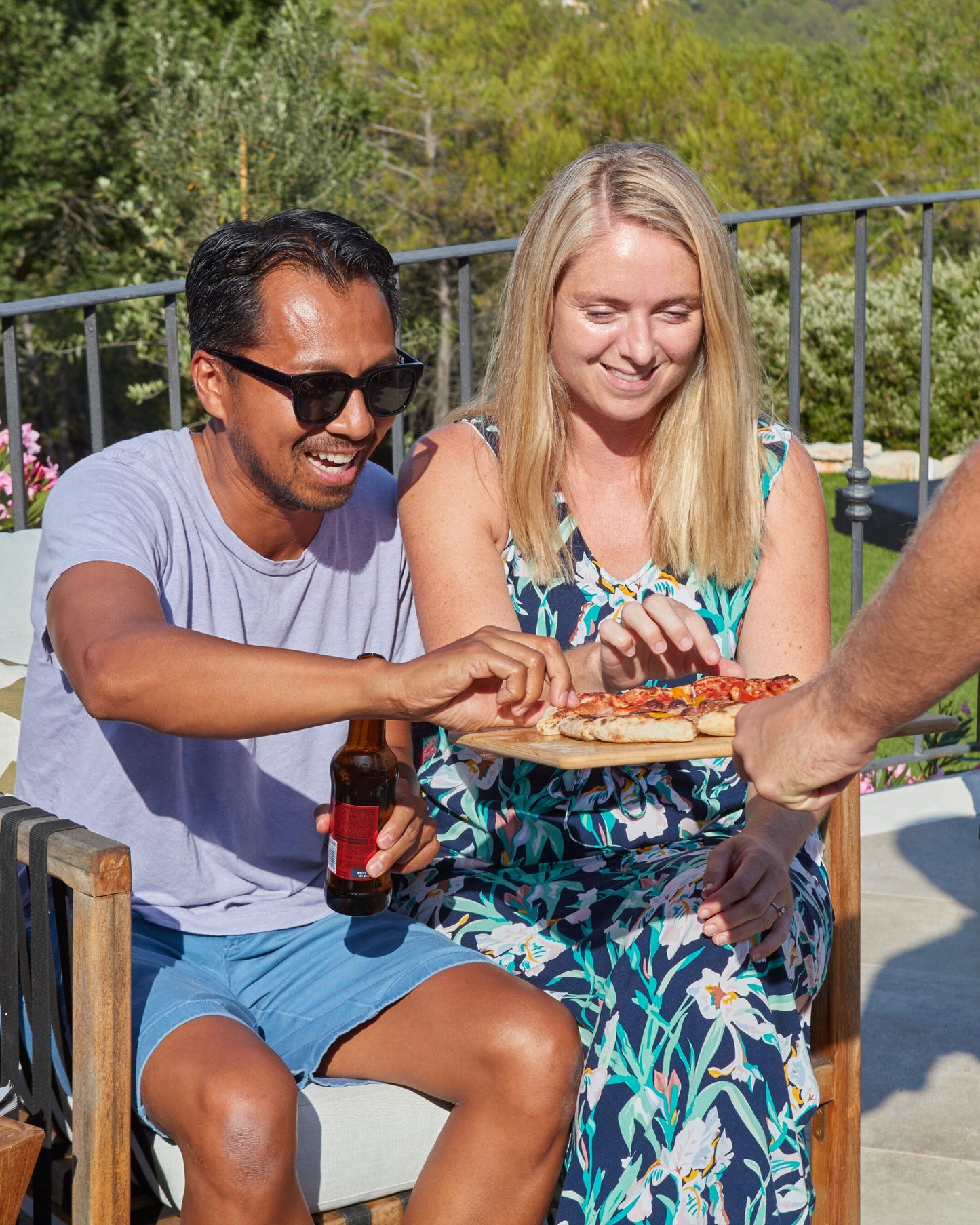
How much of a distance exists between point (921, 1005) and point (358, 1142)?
6.84 feet

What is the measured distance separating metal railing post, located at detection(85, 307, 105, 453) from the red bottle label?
140 cm

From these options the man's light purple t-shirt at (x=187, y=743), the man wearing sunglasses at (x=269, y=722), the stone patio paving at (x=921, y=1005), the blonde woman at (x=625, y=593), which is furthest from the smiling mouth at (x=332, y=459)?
the stone patio paving at (x=921, y=1005)

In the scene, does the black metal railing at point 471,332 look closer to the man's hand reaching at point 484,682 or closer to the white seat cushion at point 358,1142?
the man's hand reaching at point 484,682

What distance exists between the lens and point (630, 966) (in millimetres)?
2107

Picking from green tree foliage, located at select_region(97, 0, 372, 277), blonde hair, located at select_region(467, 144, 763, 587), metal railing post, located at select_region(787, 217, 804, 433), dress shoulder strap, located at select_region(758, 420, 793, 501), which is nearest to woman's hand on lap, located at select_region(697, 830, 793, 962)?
blonde hair, located at select_region(467, 144, 763, 587)

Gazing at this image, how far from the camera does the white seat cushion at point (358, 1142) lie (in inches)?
75.3

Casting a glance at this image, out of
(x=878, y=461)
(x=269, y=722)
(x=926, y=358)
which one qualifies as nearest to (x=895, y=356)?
(x=878, y=461)

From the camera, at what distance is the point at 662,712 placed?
211 cm

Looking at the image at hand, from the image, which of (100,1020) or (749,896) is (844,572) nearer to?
(749,896)

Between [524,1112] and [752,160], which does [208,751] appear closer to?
[524,1112]

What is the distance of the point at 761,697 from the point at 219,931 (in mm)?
903

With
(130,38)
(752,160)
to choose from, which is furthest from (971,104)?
(130,38)

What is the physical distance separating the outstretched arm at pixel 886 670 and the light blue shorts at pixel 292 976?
59 cm

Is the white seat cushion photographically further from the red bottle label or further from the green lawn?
the green lawn
